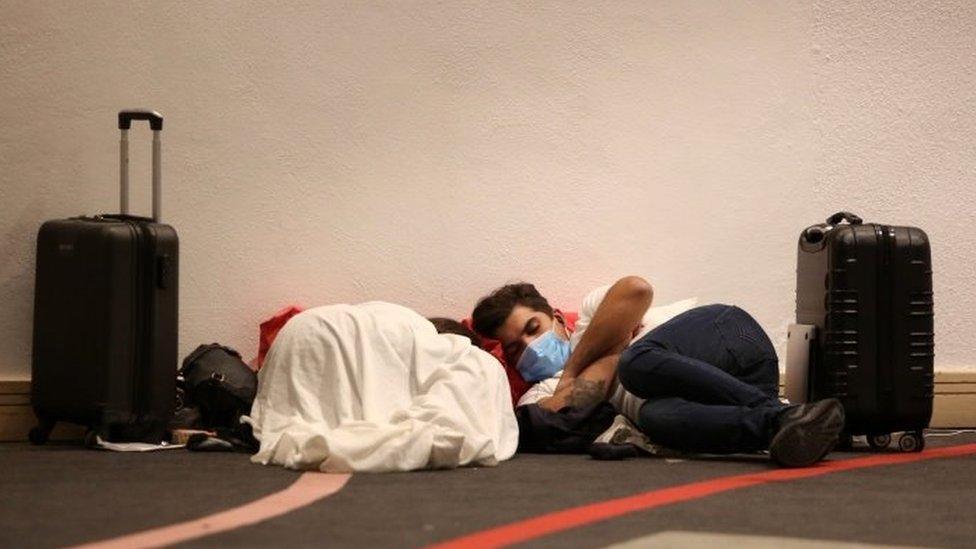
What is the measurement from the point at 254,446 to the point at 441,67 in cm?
196

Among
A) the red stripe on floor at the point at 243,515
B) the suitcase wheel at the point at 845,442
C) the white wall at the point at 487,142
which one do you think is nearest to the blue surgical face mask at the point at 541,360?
the white wall at the point at 487,142

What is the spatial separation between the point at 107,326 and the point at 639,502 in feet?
8.12

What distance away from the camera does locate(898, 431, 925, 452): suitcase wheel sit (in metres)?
5.98

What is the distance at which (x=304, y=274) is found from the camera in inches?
266

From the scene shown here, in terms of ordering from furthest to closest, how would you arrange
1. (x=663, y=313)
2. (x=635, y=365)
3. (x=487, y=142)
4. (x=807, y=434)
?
(x=487, y=142), (x=663, y=313), (x=635, y=365), (x=807, y=434)

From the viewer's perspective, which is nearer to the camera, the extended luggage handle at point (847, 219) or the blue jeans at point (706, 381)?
the blue jeans at point (706, 381)

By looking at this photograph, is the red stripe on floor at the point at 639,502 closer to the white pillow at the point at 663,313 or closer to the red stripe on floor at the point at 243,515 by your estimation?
the red stripe on floor at the point at 243,515

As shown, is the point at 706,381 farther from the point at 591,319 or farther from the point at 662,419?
the point at 591,319

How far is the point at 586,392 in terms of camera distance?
6.08 metres

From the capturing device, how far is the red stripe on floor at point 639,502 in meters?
3.63

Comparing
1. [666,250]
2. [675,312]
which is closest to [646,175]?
[666,250]

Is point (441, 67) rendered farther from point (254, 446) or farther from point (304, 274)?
point (254, 446)

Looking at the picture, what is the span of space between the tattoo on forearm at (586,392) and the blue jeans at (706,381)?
1.02ft

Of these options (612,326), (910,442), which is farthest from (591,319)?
(910,442)
